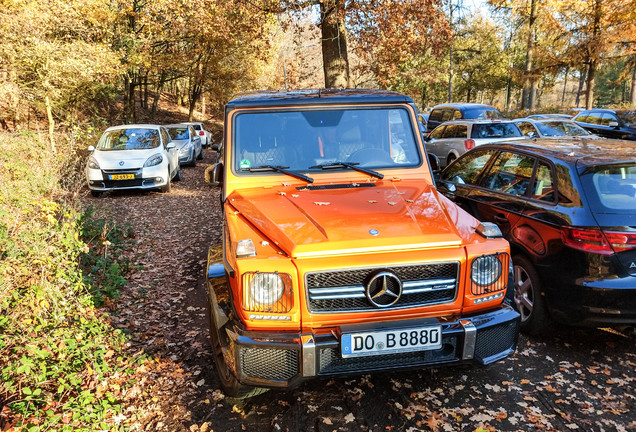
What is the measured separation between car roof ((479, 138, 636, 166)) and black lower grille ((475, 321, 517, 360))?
6.45 feet

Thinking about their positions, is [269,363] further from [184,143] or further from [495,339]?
[184,143]

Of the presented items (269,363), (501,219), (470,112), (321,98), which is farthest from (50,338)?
(470,112)

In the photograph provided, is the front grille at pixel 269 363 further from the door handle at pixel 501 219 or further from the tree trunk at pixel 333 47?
the tree trunk at pixel 333 47

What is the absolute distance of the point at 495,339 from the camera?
3.17 meters

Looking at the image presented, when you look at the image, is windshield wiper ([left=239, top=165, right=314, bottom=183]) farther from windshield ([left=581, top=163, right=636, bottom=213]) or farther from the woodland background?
windshield ([left=581, top=163, right=636, bottom=213])

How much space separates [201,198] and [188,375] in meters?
8.76

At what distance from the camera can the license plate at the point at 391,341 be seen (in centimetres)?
290

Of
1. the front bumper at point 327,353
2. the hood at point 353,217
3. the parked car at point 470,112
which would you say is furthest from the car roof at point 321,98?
the parked car at point 470,112

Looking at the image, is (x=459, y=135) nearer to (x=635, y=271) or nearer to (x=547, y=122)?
(x=547, y=122)

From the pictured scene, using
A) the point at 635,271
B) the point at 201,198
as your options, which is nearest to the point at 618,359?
the point at 635,271

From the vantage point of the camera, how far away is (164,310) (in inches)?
214

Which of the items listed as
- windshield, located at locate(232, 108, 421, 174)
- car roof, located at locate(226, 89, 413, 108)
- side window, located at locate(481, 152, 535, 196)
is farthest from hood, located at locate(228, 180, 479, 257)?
side window, located at locate(481, 152, 535, 196)

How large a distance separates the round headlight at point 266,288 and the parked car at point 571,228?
2.57 meters

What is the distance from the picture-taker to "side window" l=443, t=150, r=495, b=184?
5938 millimetres
